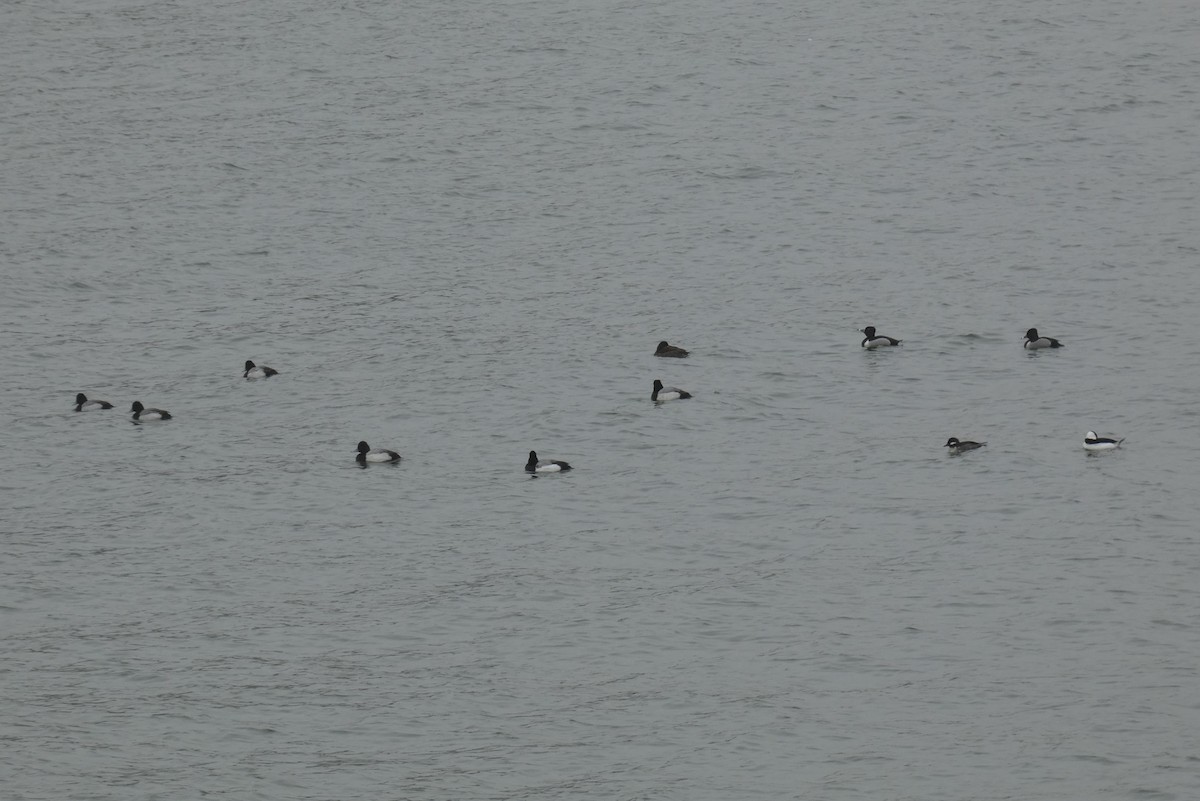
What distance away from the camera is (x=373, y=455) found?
32.8 meters

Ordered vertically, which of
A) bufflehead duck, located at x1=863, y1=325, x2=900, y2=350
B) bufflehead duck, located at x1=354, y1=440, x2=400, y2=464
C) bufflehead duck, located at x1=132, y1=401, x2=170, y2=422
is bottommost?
bufflehead duck, located at x1=354, y1=440, x2=400, y2=464

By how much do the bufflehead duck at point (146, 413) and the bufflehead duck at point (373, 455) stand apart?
4.81m

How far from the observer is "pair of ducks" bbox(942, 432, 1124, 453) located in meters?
31.6

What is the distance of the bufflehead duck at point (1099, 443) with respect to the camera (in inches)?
1243

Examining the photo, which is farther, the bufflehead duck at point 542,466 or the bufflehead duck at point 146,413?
the bufflehead duck at point 146,413

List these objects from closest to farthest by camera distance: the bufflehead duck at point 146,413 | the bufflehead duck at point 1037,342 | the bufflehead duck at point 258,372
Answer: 1. the bufflehead duck at point 146,413
2. the bufflehead duck at point 1037,342
3. the bufflehead duck at point 258,372

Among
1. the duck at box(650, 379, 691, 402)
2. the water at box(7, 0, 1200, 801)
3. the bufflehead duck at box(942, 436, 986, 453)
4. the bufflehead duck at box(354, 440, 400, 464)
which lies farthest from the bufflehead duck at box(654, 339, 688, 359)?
the bufflehead duck at box(942, 436, 986, 453)

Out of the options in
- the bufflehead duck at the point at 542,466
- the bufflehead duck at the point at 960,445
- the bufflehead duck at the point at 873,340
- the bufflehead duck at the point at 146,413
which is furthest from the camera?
the bufflehead duck at the point at 873,340

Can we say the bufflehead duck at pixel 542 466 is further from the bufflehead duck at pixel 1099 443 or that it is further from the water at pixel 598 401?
the bufflehead duck at pixel 1099 443

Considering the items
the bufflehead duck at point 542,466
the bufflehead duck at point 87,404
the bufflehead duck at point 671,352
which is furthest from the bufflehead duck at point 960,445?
the bufflehead duck at point 87,404

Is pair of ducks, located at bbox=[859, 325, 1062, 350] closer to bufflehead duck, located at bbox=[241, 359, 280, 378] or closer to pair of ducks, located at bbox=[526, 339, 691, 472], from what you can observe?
pair of ducks, located at bbox=[526, 339, 691, 472]

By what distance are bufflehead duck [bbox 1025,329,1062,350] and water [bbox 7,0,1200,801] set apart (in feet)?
1.52

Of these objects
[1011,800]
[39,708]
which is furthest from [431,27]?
[1011,800]

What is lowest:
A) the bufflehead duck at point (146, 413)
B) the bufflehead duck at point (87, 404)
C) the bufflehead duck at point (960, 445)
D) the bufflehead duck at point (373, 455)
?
the bufflehead duck at point (373, 455)
